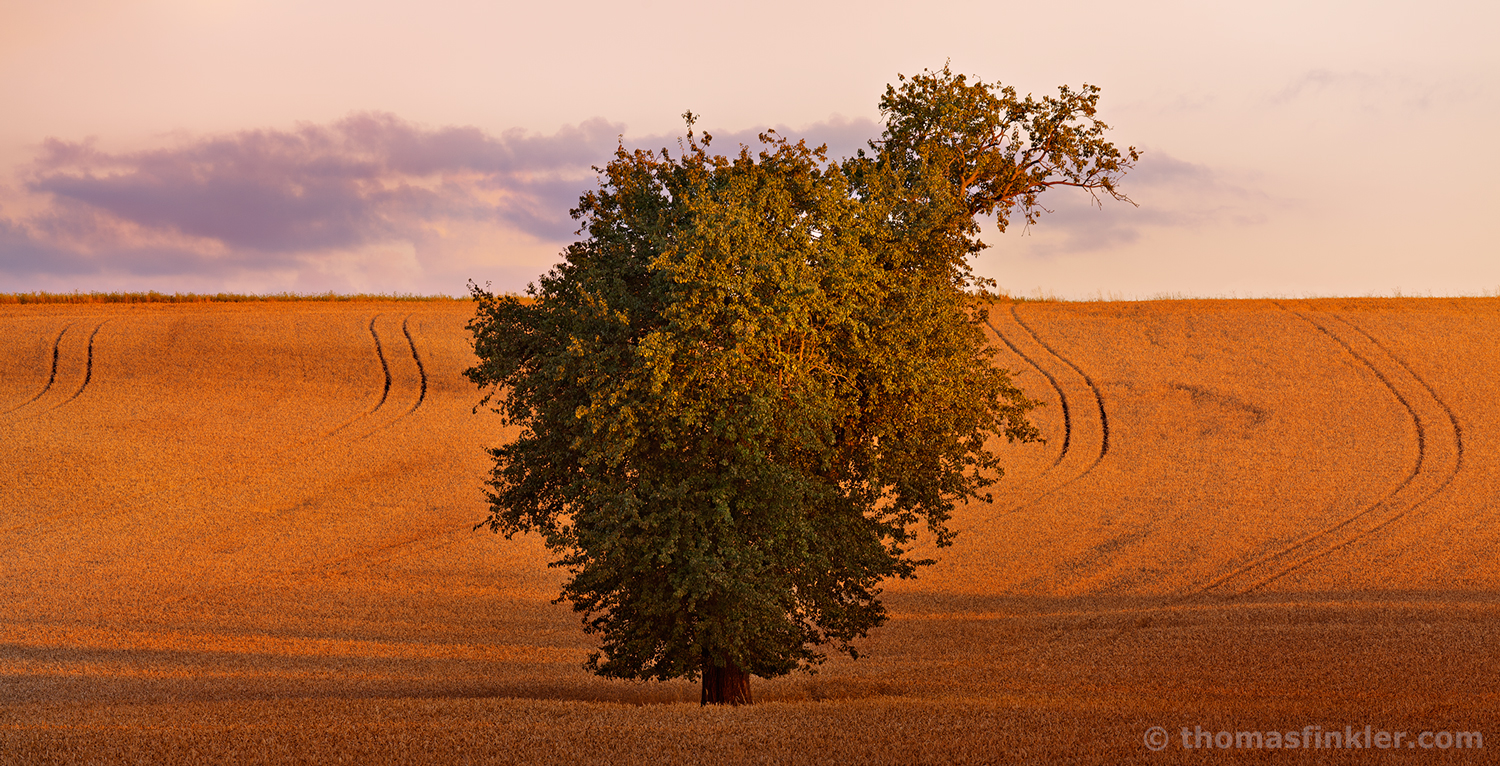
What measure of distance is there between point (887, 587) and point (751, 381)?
45.8 ft

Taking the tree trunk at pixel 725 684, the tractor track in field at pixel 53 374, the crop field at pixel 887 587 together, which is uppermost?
the tractor track in field at pixel 53 374

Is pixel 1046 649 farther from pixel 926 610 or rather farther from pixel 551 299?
pixel 551 299

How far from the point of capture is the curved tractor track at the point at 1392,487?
27172 millimetres

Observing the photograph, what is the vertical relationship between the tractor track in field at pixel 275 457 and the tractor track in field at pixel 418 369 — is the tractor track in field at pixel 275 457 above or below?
below

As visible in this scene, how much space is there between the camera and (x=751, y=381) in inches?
603

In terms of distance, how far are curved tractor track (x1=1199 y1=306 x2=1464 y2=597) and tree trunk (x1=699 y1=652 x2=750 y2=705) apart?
15340mm

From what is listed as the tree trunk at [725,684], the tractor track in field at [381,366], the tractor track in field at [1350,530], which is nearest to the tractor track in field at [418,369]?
the tractor track in field at [381,366]

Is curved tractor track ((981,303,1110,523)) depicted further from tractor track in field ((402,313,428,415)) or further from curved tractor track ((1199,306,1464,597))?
tractor track in field ((402,313,428,415))

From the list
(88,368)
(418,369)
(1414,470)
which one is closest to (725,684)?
(1414,470)

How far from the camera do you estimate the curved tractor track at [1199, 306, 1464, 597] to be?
27.2 metres

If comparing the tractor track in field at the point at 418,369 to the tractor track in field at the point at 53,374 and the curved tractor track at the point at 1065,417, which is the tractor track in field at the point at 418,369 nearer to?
the tractor track in field at the point at 53,374

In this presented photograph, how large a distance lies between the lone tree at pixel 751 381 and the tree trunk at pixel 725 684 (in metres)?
0.04

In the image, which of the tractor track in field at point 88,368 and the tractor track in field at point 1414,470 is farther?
the tractor track in field at point 88,368

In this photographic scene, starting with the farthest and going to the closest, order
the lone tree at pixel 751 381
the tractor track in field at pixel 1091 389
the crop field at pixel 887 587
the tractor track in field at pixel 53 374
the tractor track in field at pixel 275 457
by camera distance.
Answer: the tractor track in field at pixel 53 374, the tractor track in field at pixel 1091 389, the tractor track in field at pixel 275 457, the lone tree at pixel 751 381, the crop field at pixel 887 587
